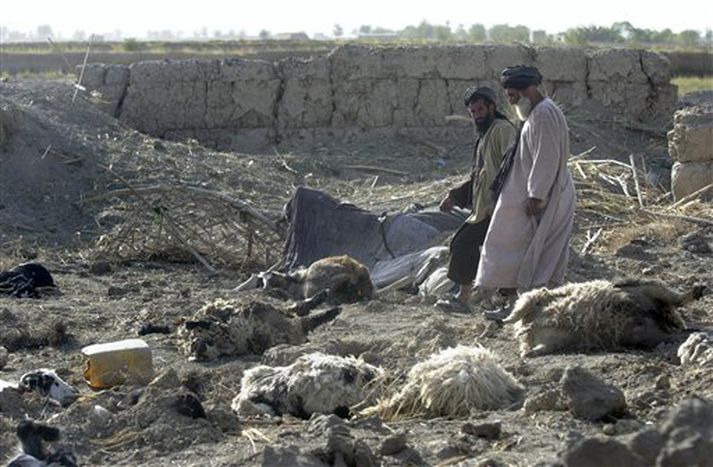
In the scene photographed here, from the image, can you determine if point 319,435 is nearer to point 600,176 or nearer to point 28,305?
point 28,305

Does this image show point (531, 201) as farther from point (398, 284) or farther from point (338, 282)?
point (398, 284)

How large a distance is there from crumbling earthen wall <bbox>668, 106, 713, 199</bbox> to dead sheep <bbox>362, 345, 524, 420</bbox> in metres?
8.13

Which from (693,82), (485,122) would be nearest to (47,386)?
(485,122)

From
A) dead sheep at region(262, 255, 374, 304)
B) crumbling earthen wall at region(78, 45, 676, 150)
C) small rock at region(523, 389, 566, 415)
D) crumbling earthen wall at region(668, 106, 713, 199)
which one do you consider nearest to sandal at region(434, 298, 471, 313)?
dead sheep at region(262, 255, 374, 304)

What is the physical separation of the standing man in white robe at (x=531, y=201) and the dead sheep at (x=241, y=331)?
3.78ft

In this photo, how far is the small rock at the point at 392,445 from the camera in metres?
5.54

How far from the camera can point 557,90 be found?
21.5 m

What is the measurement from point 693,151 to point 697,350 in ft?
25.9

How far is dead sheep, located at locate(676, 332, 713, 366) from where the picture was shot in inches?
265

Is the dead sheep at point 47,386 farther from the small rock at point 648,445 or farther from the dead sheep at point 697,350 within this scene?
the small rock at point 648,445

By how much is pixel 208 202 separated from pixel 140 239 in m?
0.79

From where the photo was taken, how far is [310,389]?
22.4 feet

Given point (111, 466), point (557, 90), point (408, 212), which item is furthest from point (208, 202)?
point (557, 90)

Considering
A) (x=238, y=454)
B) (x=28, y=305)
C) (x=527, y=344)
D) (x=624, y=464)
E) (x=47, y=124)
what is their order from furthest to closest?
1. (x=47, y=124)
2. (x=28, y=305)
3. (x=527, y=344)
4. (x=238, y=454)
5. (x=624, y=464)
